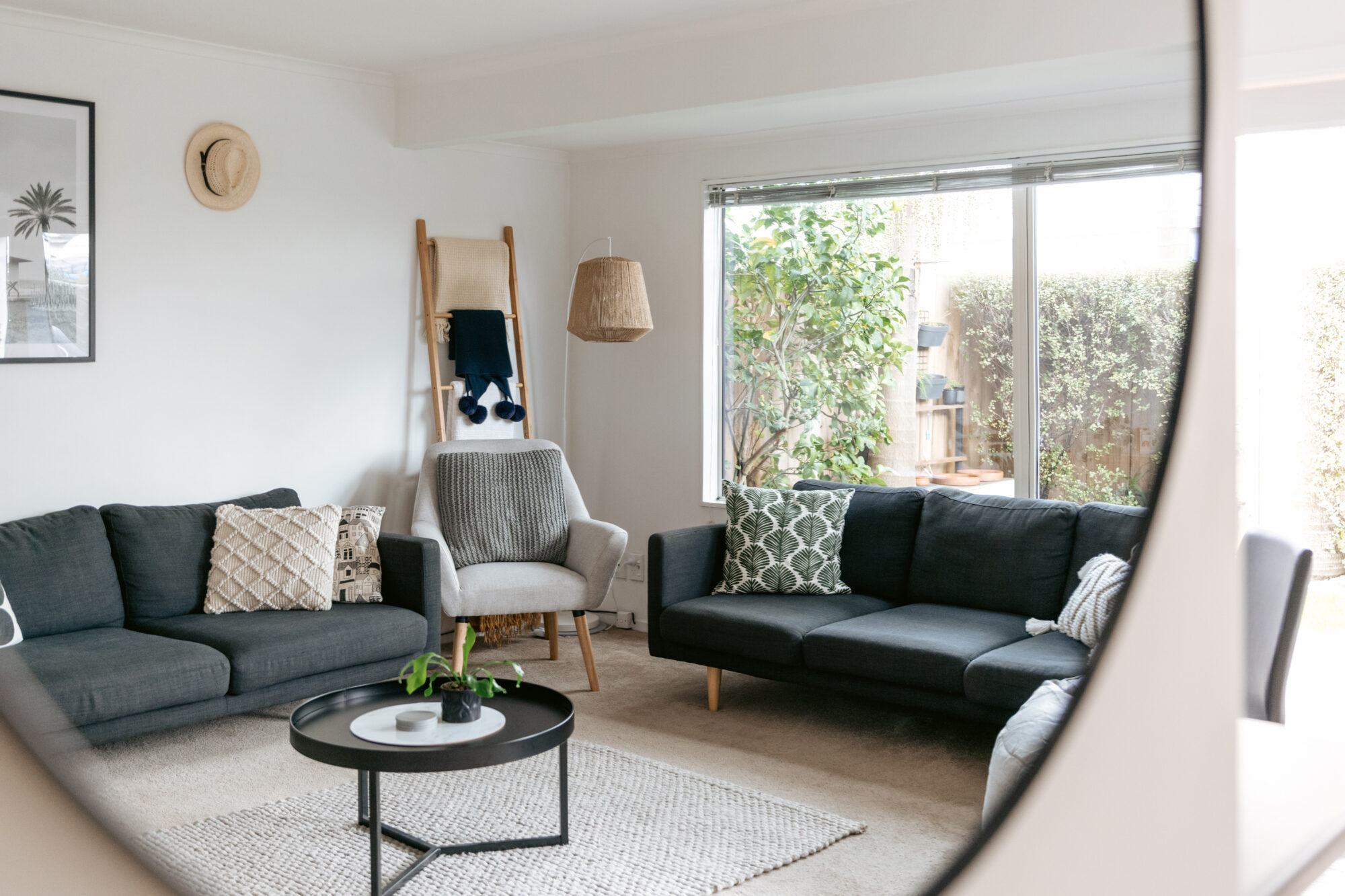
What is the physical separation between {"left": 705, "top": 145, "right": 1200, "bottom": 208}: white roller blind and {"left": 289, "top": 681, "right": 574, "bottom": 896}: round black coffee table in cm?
122

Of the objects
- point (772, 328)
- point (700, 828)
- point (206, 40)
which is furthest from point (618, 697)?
point (206, 40)

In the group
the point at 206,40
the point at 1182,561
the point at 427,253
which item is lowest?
the point at 1182,561

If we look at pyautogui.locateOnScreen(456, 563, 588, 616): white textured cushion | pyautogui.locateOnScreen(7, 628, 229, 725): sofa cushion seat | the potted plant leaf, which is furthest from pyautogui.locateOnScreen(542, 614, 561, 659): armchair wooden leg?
the potted plant leaf

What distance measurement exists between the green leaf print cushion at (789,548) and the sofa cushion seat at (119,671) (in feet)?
3.47

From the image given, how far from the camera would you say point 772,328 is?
2729 millimetres

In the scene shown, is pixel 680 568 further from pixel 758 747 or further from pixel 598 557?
pixel 758 747

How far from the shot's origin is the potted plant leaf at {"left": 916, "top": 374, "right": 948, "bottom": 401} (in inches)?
93.8

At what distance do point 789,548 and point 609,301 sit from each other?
0.74 m

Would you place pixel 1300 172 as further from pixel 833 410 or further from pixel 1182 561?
pixel 833 410

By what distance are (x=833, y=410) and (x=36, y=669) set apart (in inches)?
92.5

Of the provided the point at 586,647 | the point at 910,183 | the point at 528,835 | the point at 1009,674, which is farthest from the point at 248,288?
the point at 1009,674

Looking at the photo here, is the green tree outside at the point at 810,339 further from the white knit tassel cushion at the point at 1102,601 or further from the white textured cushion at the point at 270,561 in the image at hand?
the white knit tassel cushion at the point at 1102,601

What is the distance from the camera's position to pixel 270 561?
2.11 m

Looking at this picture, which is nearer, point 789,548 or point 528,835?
point 528,835
